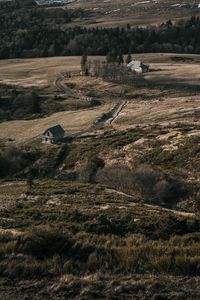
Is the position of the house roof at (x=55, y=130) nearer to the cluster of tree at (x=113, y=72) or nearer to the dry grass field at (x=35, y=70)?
the cluster of tree at (x=113, y=72)


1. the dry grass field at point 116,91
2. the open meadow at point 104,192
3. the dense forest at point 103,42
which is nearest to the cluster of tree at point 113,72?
the open meadow at point 104,192

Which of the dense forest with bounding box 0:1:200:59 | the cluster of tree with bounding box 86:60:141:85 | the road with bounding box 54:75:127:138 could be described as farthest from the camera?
the dense forest with bounding box 0:1:200:59

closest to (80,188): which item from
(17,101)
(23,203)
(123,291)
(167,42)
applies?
(23,203)

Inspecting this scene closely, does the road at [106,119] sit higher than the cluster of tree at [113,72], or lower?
lower

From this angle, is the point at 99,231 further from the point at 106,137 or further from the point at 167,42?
the point at 167,42

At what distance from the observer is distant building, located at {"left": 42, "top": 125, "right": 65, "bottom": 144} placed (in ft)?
232

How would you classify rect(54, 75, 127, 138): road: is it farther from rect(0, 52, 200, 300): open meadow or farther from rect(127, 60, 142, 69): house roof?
rect(127, 60, 142, 69): house roof

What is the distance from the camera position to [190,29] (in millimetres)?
178125

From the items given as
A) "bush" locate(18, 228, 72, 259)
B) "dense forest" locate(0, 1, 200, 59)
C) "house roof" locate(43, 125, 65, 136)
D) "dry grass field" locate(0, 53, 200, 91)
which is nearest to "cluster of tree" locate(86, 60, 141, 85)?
"dry grass field" locate(0, 53, 200, 91)

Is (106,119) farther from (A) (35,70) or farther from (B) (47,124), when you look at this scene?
(A) (35,70)

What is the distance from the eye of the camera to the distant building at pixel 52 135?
70625 millimetres

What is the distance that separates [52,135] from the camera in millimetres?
70750

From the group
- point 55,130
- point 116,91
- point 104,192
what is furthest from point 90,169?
point 116,91

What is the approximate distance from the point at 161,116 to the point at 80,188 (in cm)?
4230
